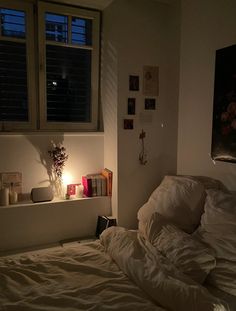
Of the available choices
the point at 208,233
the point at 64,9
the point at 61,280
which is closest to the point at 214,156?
the point at 208,233

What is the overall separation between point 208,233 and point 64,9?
89.7 inches

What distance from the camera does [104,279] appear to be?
150 cm

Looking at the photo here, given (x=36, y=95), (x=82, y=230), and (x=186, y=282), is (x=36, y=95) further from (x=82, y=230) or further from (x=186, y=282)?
(x=186, y=282)

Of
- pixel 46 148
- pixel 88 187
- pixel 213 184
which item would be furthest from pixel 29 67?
pixel 213 184

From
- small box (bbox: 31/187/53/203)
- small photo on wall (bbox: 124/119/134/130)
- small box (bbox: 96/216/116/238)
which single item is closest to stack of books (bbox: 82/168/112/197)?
small box (bbox: 96/216/116/238)

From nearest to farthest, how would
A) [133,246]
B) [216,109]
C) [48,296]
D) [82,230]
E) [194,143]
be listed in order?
[48,296] < [133,246] < [216,109] < [194,143] < [82,230]

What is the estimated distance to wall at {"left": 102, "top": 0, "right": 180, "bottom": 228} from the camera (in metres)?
2.46

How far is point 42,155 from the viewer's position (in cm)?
256

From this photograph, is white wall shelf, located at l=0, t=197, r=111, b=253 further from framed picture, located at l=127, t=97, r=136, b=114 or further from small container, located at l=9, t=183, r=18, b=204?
framed picture, located at l=127, t=97, r=136, b=114

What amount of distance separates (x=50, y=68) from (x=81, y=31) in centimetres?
48

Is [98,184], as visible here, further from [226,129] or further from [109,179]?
[226,129]

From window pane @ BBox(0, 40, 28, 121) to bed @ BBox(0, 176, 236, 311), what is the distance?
1346mm

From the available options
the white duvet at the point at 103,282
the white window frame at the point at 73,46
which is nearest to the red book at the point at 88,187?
the white window frame at the point at 73,46

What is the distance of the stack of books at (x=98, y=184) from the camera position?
103 inches
